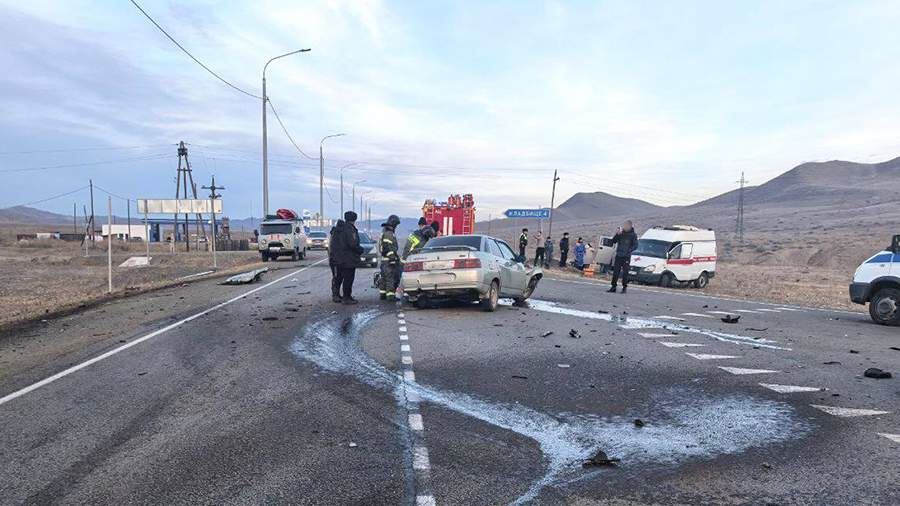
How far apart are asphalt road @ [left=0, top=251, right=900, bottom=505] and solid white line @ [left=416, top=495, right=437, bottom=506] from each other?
0.26 feet

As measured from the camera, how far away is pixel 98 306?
1522 centimetres

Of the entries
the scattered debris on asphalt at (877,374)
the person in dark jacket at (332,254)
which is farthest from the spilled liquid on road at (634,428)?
the person in dark jacket at (332,254)

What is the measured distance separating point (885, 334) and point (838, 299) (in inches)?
A: 431

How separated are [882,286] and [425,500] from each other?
13.0 metres

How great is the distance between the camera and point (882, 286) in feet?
44.1

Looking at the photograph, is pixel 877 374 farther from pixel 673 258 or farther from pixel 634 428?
pixel 673 258

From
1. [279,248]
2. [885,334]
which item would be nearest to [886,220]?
[279,248]

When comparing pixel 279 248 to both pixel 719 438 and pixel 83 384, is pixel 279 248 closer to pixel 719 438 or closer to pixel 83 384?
pixel 83 384

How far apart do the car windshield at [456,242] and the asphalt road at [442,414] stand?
8.35 ft

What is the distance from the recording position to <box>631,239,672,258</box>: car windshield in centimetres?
2581

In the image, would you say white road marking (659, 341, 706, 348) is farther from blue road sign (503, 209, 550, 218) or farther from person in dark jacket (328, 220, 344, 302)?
blue road sign (503, 209, 550, 218)

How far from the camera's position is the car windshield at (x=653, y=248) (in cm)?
2581

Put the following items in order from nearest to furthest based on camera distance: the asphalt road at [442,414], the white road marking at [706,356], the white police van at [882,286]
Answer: the asphalt road at [442,414], the white road marking at [706,356], the white police van at [882,286]

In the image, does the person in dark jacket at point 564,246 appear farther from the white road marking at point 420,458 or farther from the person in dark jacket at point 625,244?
the white road marking at point 420,458
